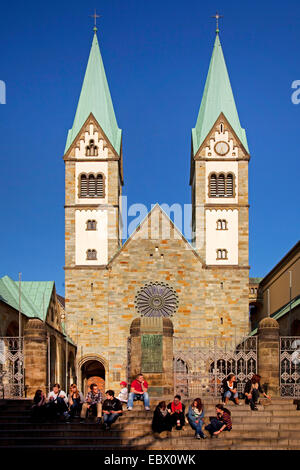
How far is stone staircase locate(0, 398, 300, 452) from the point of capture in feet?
53.9

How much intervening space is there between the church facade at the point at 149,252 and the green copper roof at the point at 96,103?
0.10 meters

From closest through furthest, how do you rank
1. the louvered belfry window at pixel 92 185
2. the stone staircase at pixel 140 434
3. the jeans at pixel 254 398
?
the stone staircase at pixel 140 434 < the jeans at pixel 254 398 < the louvered belfry window at pixel 92 185

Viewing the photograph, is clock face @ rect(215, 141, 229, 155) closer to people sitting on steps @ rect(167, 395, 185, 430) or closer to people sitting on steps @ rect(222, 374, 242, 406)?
people sitting on steps @ rect(222, 374, 242, 406)

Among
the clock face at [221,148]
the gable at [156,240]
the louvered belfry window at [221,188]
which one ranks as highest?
the clock face at [221,148]

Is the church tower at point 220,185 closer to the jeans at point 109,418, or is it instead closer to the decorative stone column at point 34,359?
the decorative stone column at point 34,359

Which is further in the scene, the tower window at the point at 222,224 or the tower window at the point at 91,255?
the tower window at the point at 222,224

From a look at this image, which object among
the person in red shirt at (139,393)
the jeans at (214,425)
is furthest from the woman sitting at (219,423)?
the person in red shirt at (139,393)

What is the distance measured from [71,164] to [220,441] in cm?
3518

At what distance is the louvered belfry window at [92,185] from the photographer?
49750 millimetres

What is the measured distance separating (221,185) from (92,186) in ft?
26.7

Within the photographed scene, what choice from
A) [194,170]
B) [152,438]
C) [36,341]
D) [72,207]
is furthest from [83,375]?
[152,438]

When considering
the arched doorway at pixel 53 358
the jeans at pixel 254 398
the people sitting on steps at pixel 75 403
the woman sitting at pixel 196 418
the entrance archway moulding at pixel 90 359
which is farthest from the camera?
the entrance archway moulding at pixel 90 359

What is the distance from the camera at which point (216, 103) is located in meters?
51.4

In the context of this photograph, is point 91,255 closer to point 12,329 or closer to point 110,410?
point 12,329
